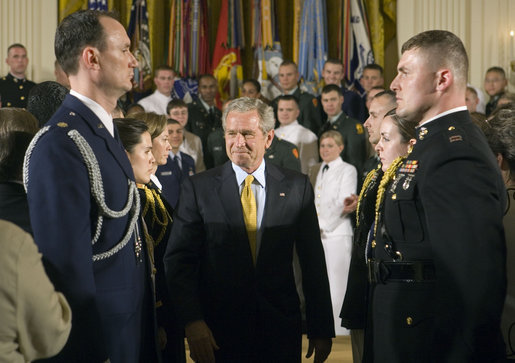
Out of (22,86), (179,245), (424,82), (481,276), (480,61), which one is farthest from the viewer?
(480,61)

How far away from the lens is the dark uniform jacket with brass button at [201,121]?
7113 mm

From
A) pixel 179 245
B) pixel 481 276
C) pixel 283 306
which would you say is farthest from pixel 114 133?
pixel 481 276

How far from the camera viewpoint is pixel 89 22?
224cm

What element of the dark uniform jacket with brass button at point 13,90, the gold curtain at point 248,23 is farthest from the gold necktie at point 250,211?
the gold curtain at point 248,23

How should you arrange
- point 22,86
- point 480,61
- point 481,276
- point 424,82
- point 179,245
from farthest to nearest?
point 480,61
point 22,86
point 179,245
point 424,82
point 481,276

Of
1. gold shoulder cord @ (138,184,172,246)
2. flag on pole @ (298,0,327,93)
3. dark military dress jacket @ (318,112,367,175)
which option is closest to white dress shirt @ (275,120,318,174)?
dark military dress jacket @ (318,112,367,175)

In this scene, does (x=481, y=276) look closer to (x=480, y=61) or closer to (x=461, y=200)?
(x=461, y=200)

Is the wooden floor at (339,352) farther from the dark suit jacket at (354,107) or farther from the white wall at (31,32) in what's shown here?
the white wall at (31,32)

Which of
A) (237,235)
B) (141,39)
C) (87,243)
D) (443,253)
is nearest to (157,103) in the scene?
(141,39)

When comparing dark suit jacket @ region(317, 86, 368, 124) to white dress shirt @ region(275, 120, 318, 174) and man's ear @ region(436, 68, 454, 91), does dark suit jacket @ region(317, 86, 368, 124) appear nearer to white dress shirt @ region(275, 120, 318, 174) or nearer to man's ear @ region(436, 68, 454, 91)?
white dress shirt @ region(275, 120, 318, 174)

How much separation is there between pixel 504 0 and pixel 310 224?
570 centimetres

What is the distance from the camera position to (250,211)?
283cm

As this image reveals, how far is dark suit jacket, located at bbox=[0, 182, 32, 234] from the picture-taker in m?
2.27

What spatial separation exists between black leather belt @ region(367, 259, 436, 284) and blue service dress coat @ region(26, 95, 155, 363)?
73cm
